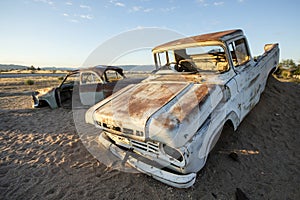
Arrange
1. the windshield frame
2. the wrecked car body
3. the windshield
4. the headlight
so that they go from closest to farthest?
the headlight < the windshield frame < the windshield < the wrecked car body

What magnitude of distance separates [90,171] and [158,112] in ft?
5.40

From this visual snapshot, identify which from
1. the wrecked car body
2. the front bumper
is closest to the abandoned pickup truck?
the front bumper

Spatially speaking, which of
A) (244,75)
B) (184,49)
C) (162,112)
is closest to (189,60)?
(184,49)

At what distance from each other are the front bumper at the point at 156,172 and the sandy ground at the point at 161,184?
300 mm

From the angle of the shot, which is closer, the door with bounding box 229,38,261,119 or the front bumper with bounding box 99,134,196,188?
the front bumper with bounding box 99,134,196,188

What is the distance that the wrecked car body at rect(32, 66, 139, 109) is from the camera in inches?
226

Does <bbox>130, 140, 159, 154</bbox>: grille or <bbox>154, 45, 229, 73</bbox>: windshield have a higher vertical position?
<bbox>154, 45, 229, 73</bbox>: windshield

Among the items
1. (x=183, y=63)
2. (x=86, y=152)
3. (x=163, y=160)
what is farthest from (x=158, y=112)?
(x=183, y=63)

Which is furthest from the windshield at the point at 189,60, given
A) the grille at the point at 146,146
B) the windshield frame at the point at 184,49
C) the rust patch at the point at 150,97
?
the grille at the point at 146,146

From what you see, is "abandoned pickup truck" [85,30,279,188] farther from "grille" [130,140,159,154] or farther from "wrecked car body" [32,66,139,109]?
"wrecked car body" [32,66,139,109]

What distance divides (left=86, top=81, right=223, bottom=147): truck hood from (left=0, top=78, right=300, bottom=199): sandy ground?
2.68 feet

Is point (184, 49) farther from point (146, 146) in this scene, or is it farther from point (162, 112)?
point (146, 146)

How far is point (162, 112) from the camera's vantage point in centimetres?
227

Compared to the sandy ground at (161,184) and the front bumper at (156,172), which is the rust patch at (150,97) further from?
the sandy ground at (161,184)
